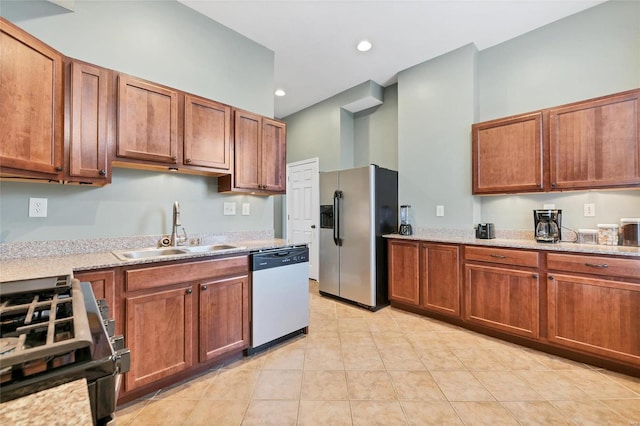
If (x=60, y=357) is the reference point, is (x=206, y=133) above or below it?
above


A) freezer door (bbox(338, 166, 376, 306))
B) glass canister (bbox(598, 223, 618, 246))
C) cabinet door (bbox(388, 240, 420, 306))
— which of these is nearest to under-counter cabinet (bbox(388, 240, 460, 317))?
cabinet door (bbox(388, 240, 420, 306))

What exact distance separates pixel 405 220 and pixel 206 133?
256cm

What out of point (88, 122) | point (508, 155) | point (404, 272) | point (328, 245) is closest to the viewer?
point (88, 122)

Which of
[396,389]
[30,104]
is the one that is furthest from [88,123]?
[396,389]

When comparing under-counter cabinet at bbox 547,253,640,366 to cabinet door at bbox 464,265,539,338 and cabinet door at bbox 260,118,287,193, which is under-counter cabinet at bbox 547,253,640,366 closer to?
cabinet door at bbox 464,265,539,338

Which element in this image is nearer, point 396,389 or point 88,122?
point 88,122

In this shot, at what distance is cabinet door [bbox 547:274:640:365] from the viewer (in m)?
1.99

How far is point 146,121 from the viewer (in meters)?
2.04

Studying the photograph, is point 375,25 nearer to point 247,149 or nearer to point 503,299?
point 247,149

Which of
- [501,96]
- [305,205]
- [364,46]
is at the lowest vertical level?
[305,205]

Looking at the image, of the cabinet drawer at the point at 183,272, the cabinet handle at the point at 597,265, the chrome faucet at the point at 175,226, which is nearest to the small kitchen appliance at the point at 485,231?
the cabinet handle at the point at 597,265

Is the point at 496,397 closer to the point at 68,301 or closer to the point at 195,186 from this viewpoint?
the point at 68,301

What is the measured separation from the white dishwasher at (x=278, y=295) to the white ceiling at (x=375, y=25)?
2256 millimetres

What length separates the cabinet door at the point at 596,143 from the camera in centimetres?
221
